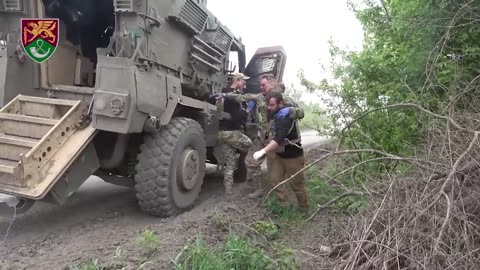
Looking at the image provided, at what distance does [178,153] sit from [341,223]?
180 centimetres

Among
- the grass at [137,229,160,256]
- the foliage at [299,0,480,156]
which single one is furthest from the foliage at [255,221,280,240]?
the foliage at [299,0,480,156]

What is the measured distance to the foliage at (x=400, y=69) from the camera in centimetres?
477

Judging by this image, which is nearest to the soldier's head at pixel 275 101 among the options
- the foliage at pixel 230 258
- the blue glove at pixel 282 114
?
the blue glove at pixel 282 114

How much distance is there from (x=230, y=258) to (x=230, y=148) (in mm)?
3114

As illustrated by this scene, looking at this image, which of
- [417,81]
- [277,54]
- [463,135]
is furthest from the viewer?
[277,54]

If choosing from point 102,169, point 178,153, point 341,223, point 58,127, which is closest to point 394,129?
point 341,223

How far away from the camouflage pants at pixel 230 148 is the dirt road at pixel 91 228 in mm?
230

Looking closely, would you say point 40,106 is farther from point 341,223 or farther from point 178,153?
point 341,223

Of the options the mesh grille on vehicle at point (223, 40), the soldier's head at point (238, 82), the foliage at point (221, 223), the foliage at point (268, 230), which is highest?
the mesh grille on vehicle at point (223, 40)

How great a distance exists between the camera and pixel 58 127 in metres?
4.68

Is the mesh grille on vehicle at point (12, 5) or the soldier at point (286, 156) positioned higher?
the mesh grille on vehicle at point (12, 5)

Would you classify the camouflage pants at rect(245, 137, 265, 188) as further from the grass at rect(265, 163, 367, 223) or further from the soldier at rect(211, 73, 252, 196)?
the grass at rect(265, 163, 367, 223)

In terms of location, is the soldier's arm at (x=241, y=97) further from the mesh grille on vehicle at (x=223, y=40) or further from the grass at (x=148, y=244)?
the grass at (x=148, y=244)

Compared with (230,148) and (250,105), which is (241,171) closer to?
(230,148)
